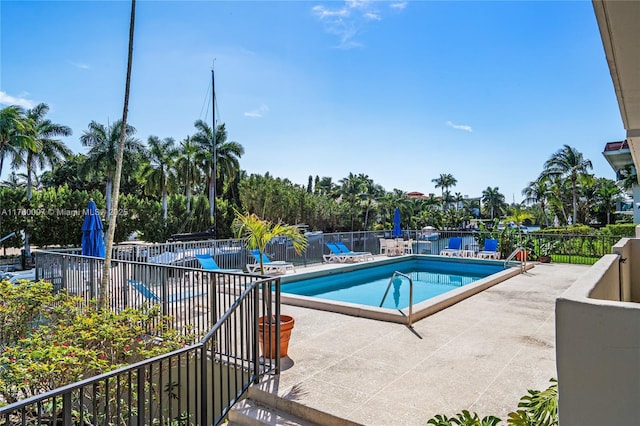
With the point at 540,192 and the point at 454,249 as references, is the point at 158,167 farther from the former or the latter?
the point at 540,192

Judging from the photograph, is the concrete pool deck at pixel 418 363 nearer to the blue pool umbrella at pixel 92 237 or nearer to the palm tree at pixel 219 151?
the blue pool umbrella at pixel 92 237

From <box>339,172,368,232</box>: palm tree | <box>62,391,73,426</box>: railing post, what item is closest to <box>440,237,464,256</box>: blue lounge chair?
<box>62,391,73,426</box>: railing post

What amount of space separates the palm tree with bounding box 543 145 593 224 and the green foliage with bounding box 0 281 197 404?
125ft

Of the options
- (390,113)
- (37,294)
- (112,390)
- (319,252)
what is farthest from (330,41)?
(112,390)

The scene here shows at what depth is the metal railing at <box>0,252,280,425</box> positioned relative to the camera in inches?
103

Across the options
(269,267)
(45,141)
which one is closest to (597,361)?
(269,267)

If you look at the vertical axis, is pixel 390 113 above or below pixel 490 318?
above

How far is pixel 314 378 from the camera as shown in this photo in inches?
163

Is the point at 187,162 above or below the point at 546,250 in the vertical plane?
above

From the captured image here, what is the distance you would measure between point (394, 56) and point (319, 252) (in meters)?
7.49

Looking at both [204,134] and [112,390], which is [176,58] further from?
[204,134]

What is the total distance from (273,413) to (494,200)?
67.0 m

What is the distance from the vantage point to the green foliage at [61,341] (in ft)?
11.6

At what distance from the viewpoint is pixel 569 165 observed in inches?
1396
